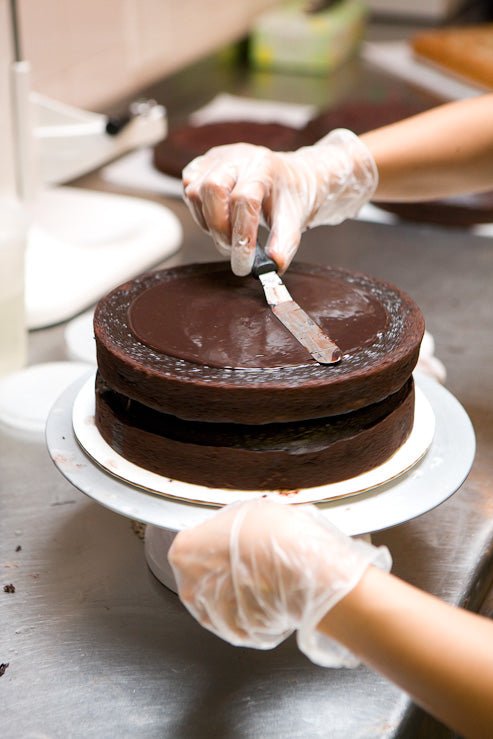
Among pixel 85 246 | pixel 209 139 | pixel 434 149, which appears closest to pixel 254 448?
pixel 434 149

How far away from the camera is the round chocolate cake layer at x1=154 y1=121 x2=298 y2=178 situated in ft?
7.39

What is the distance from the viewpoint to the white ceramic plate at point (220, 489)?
102 centimetres

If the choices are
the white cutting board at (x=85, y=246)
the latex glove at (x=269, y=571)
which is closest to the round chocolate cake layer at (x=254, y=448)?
the latex glove at (x=269, y=571)

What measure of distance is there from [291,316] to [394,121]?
143 cm

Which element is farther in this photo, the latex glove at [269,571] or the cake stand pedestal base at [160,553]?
the cake stand pedestal base at [160,553]

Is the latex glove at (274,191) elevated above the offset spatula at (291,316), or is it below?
above

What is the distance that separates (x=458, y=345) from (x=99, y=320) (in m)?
0.77

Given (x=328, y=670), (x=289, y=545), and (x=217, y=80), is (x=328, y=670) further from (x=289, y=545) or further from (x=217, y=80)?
(x=217, y=80)

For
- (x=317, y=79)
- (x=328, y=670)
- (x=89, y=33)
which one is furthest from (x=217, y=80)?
(x=328, y=670)

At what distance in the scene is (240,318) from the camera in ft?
3.70

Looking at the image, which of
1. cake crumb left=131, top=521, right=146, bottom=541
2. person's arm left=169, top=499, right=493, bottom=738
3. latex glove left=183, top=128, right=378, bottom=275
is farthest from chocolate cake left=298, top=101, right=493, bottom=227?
person's arm left=169, top=499, right=493, bottom=738

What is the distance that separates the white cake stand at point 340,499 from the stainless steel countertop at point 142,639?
0.08 meters

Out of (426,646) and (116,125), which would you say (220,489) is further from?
(116,125)

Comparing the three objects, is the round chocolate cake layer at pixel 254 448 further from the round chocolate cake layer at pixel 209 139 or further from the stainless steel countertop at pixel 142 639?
the round chocolate cake layer at pixel 209 139
